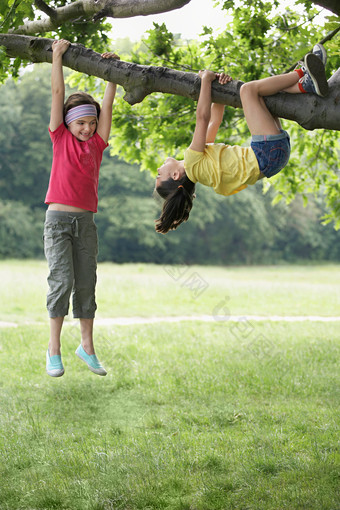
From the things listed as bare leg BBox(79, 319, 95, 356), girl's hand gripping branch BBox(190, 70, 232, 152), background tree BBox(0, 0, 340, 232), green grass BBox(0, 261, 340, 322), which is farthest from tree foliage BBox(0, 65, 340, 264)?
girl's hand gripping branch BBox(190, 70, 232, 152)

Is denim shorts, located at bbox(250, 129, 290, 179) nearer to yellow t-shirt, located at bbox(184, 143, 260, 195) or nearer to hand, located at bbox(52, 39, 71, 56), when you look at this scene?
yellow t-shirt, located at bbox(184, 143, 260, 195)

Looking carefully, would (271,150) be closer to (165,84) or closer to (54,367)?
(165,84)

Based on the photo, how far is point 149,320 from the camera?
13.9m

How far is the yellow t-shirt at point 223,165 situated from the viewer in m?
4.20

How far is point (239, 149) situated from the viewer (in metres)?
4.25

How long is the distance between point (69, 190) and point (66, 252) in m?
0.48

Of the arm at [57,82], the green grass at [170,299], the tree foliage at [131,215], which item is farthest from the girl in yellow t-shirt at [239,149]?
the tree foliage at [131,215]

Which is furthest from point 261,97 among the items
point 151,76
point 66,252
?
point 66,252

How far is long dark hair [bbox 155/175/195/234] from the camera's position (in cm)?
461

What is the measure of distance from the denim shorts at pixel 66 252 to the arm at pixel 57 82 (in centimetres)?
72

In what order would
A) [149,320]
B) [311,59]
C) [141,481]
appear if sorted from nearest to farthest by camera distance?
[311,59], [141,481], [149,320]

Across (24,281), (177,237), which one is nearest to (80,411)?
(24,281)

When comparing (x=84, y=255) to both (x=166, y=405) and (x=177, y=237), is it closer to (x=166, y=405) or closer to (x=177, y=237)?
(x=166, y=405)

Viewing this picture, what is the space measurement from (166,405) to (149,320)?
755 cm
